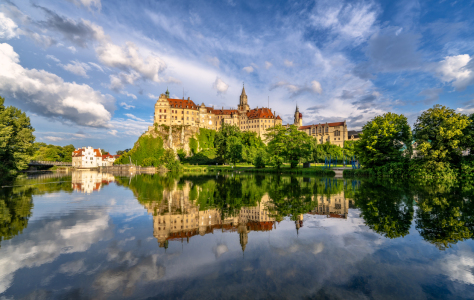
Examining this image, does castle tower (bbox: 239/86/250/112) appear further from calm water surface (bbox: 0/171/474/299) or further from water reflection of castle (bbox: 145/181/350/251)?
calm water surface (bbox: 0/171/474/299)

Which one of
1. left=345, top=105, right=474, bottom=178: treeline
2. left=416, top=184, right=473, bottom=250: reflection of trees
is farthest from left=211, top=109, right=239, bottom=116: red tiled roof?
left=416, top=184, right=473, bottom=250: reflection of trees

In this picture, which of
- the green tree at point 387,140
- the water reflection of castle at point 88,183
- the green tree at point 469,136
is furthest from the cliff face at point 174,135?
the green tree at point 469,136

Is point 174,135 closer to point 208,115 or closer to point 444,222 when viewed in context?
point 208,115

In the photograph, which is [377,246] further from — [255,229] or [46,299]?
[46,299]

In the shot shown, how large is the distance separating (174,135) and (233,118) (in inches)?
1557

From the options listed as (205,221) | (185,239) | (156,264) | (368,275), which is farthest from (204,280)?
(205,221)

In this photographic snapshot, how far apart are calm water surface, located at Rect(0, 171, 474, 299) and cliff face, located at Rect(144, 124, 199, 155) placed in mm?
86496

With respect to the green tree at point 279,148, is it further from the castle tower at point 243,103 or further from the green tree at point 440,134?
the castle tower at point 243,103

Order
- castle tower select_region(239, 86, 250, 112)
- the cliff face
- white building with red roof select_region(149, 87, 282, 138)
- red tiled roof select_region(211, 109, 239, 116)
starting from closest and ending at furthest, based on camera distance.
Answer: the cliff face
white building with red roof select_region(149, 87, 282, 138)
red tiled roof select_region(211, 109, 239, 116)
castle tower select_region(239, 86, 250, 112)

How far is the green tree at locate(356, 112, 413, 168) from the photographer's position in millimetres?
39425

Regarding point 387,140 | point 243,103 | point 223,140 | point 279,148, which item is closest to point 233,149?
point 223,140

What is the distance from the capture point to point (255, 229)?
9625 mm

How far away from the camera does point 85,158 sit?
10331 centimetres

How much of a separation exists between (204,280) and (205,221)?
538cm
